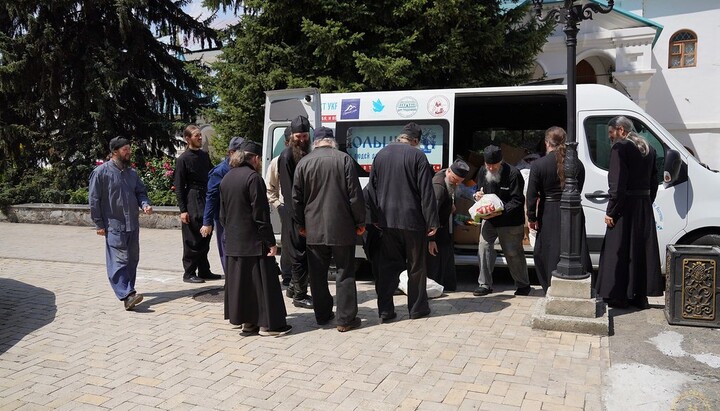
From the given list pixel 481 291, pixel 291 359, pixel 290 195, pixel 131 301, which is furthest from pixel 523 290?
pixel 131 301

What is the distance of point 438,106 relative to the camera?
24.4 feet

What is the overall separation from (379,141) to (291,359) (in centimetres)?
379

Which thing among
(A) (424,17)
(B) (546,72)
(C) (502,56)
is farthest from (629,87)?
(A) (424,17)

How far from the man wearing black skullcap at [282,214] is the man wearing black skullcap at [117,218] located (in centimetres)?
163

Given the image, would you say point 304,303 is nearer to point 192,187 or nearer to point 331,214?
point 331,214

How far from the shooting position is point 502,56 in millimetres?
12078

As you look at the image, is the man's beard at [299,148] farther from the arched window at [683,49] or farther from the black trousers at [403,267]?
the arched window at [683,49]

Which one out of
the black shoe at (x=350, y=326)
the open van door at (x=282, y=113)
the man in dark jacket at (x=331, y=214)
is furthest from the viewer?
the open van door at (x=282, y=113)

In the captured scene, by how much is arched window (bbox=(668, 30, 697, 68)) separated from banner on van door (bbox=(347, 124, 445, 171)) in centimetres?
1869

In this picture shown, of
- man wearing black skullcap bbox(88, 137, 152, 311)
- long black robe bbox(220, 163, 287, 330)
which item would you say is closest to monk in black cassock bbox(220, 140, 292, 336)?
long black robe bbox(220, 163, 287, 330)

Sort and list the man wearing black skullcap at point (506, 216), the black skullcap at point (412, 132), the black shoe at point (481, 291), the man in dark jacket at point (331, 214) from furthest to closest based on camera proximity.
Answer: the black shoe at point (481, 291), the man wearing black skullcap at point (506, 216), the black skullcap at point (412, 132), the man in dark jacket at point (331, 214)

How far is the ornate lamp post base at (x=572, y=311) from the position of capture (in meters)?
5.15

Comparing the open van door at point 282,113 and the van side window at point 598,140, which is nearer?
the van side window at point 598,140

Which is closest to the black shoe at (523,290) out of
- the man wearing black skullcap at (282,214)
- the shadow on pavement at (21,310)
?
the man wearing black skullcap at (282,214)
